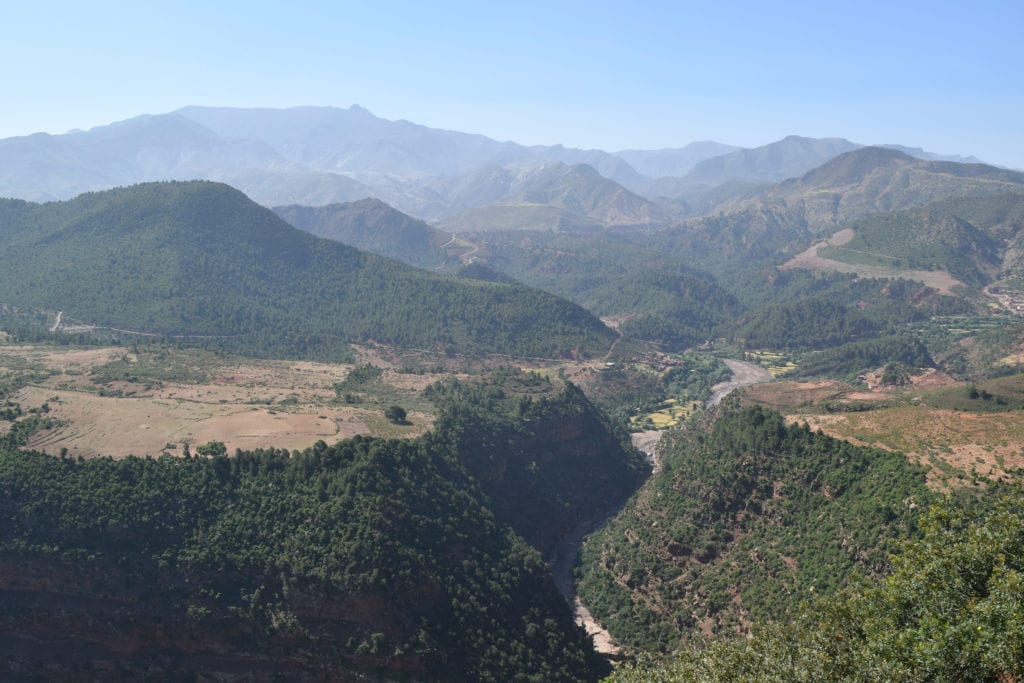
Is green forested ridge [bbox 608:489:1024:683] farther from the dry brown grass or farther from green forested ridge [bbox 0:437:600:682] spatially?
green forested ridge [bbox 0:437:600:682]

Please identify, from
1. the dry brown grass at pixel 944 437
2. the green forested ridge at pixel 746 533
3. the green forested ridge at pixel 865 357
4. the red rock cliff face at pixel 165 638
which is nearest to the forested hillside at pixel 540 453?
the green forested ridge at pixel 746 533

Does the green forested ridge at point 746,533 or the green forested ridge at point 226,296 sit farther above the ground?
the green forested ridge at point 226,296

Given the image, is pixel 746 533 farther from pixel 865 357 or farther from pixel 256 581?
pixel 865 357

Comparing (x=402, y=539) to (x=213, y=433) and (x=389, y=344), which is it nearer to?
(x=213, y=433)

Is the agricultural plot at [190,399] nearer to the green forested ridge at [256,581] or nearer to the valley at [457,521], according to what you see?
the valley at [457,521]

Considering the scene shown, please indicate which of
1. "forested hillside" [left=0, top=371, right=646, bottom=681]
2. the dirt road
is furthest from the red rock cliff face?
the dirt road

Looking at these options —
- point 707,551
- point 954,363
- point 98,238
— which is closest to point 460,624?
point 707,551
